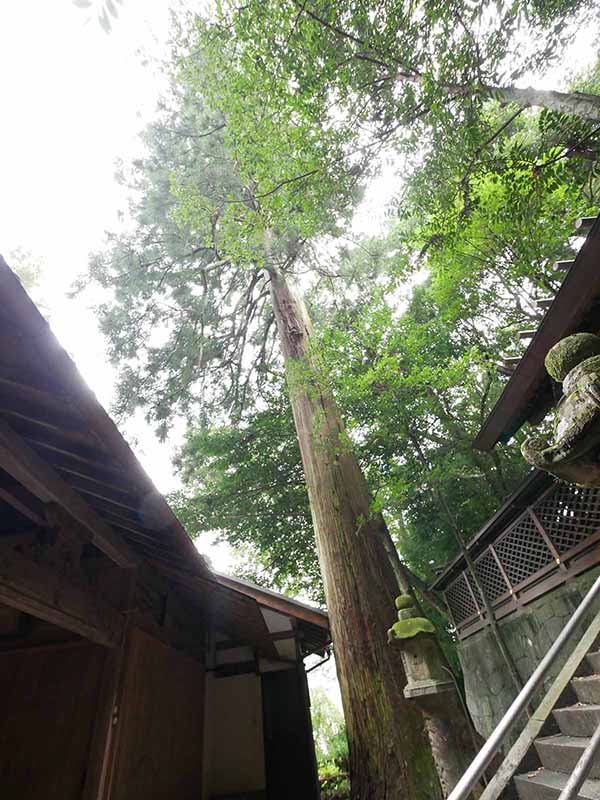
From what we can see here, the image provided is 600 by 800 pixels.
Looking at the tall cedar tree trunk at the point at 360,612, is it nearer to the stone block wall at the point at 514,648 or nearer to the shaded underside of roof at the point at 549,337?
the shaded underside of roof at the point at 549,337

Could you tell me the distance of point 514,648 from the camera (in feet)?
16.2

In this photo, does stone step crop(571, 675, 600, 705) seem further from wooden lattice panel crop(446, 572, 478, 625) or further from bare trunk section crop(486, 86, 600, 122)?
bare trunk section crop(486, 86, 600, 122)

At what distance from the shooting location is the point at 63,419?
6.66 ft

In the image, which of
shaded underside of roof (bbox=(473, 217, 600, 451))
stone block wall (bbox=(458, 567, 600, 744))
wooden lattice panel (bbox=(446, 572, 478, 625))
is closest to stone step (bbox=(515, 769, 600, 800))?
stone block wall (bbox=(458, 567, 600, 744))

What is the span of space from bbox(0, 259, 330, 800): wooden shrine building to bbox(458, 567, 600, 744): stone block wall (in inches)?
95.2

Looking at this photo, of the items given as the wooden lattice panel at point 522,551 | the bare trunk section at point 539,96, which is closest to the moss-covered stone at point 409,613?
the wooden lattice panel at point 522,551

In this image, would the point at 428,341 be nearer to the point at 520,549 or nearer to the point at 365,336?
the point at 365,336

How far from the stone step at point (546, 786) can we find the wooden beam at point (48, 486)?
3300 millimetres

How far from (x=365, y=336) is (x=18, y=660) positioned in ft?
16.6

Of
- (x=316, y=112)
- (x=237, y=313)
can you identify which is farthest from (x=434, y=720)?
(x=237, y=313)

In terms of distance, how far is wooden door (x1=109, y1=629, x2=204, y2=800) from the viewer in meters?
3.38

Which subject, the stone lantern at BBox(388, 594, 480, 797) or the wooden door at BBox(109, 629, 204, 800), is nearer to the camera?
the stone lantern at BBox(388, 594, 480, 797)

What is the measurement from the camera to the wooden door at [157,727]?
3.38 meters

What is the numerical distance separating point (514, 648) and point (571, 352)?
172 inches
